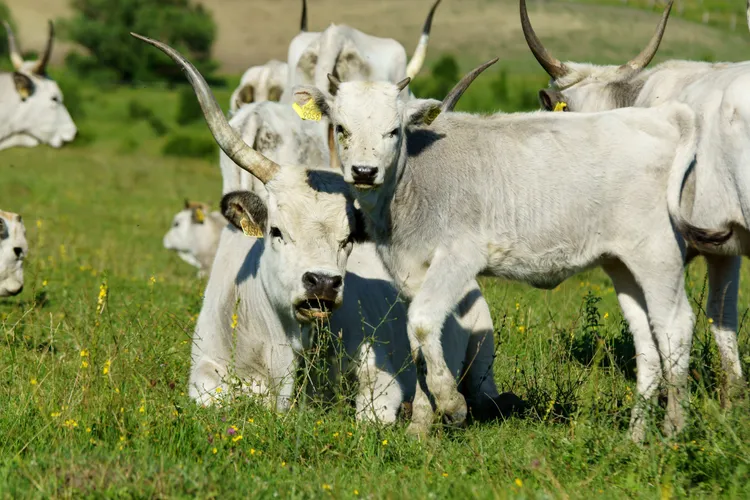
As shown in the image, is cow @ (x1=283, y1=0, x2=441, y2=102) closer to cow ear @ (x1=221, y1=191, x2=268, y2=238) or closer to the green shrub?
cow ear @ (x1=221, y1=191, x2=268, y2=238)

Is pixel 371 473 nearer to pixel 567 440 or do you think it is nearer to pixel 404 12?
pixel 567 440


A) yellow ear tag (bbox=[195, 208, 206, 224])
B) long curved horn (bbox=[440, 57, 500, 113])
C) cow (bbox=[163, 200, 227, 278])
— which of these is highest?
long curved horn (bbox=[440, 57, 500, 113])

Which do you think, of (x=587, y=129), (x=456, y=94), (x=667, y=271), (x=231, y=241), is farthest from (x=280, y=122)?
(x=667, y=271)

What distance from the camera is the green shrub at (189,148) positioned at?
36.9 metres

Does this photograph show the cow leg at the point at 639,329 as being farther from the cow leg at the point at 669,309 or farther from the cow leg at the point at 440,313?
the cow leg at the point at 440,313

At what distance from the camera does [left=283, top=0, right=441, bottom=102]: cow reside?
1043 cm

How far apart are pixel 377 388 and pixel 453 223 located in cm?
123

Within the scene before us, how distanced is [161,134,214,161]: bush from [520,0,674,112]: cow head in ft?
91.8

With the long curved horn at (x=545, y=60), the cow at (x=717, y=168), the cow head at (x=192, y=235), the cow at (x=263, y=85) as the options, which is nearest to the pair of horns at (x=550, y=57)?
the long curved horn at (x=545, y=60)

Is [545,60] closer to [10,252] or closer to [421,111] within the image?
[421,111]

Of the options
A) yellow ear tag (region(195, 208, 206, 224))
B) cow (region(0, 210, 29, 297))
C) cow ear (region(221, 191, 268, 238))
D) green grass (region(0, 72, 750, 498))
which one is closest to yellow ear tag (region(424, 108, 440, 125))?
cow ear (region(221, 191, 268, 238))

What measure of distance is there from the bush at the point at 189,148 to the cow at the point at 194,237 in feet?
64.6

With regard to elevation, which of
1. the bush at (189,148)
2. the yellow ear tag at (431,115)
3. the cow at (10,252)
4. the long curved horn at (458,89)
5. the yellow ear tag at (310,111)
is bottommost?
the bush at (189,148)

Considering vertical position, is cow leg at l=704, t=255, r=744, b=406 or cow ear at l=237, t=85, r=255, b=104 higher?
cow ear at l=237, t=85, r=255, b=104
